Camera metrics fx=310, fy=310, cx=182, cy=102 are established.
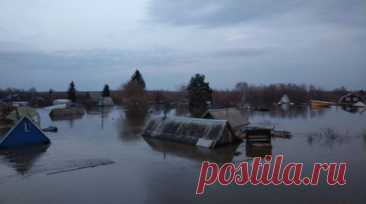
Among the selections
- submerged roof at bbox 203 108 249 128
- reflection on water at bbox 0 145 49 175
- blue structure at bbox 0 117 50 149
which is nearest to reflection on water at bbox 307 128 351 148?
submerged roof at bbox 203 108 249 128

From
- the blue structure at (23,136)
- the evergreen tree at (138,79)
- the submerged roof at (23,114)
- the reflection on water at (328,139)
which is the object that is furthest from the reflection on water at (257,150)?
the evergreen tree at (138,79)

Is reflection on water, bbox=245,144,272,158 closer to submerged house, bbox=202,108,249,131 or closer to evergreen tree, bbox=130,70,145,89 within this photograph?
submerged house, bbox=202,108,249,131

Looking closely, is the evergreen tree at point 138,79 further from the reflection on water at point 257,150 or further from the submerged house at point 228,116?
the reflection on water at point 257,150

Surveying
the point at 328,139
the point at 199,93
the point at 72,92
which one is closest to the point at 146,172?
the point at 328,139

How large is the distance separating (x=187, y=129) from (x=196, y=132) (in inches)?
31.4

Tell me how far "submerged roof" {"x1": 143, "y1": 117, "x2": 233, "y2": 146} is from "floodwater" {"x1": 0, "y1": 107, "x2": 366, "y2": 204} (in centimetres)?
69

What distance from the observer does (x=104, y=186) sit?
31.9ft

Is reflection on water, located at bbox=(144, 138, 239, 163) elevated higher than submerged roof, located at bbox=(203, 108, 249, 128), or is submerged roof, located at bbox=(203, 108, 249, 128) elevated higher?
submerged roof, located at bbox=(203, 108, 249, 128)

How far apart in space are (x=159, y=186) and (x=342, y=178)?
6.20 meters

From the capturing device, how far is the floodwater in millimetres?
8723

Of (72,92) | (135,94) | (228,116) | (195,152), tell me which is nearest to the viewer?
(195,152)

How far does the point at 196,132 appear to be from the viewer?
55.7ft

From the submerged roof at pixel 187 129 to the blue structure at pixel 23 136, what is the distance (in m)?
6.35

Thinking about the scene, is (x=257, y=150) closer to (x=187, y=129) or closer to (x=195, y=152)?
(x=195, y=152)
